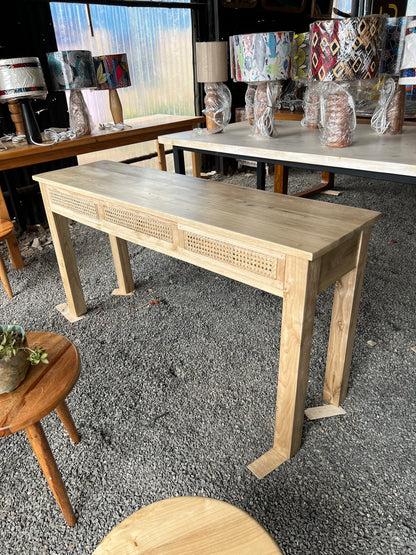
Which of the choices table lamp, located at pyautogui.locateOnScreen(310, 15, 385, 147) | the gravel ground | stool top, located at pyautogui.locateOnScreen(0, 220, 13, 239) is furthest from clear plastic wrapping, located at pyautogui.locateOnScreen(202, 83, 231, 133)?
stool top, located at pyautogui.locateOnScreen(0, 220, 13, 239)

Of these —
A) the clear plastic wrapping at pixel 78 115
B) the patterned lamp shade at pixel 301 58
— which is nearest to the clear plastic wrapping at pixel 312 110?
the patterned lamp shade at pixel 301 58

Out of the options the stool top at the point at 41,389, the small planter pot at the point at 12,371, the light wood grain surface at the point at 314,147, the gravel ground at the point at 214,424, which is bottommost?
the gravel ground at the point at 214,424

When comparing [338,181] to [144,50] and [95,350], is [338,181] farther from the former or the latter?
[95,350]

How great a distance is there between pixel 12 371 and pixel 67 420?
0.42m

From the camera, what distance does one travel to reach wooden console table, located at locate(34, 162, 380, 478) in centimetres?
114

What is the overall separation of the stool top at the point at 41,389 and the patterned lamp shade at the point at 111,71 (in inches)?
96.9

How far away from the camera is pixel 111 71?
309cm

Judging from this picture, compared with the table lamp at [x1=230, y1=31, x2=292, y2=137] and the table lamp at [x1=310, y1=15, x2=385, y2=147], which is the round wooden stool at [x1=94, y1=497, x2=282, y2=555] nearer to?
the table lamp at [x1=310, y1=15, x2=385, y2=147]

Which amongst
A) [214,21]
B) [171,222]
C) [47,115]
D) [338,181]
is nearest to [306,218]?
[171,222]

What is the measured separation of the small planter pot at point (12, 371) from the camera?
1.05 meters

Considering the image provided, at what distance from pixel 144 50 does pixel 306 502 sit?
411 cm

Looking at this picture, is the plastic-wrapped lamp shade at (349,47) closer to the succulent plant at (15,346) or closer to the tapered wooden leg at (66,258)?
the tapered wooden leg at (66,258)

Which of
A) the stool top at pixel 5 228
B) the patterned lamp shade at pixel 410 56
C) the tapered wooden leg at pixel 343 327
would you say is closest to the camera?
the tapered wooden leg at pixel 343 327

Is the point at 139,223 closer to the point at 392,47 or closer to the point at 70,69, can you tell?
the point at 392,47
